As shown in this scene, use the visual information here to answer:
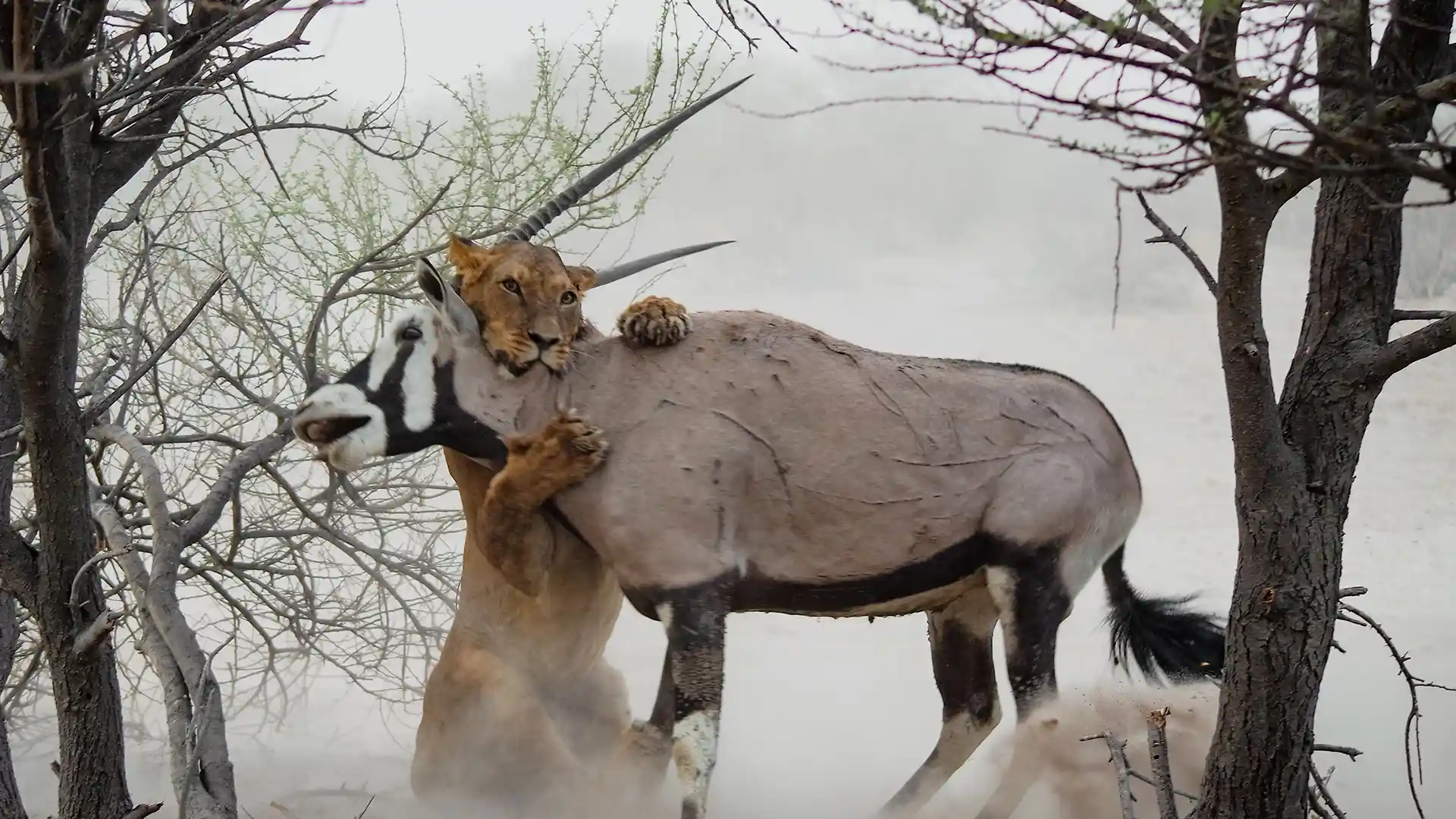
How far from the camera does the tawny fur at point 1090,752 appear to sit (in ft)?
8.70

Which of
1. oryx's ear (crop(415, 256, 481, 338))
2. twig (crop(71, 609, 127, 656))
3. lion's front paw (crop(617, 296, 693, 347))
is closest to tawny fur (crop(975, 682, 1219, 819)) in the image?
lion's front paw (crop(617, 296, 693, 347))

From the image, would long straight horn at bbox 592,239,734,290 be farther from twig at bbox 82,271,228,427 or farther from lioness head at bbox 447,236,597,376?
twig at bbox 82,271,228,427

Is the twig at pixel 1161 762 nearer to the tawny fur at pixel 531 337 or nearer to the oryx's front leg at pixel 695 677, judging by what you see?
the oryx's front leg at pixel 695 677

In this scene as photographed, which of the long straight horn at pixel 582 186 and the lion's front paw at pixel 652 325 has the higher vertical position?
the long straight horn at pixel 582 186

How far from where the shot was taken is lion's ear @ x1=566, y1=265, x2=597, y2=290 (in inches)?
105

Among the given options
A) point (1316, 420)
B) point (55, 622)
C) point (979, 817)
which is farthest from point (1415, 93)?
point (55, 622)

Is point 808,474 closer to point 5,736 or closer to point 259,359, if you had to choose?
point 5,736

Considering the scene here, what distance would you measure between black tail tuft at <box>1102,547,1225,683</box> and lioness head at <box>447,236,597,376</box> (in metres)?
1.25

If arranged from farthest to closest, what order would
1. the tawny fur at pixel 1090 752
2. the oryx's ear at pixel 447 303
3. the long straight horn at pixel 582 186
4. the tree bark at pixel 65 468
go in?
the long straight horn at pixel 582 186, the tawny fur at pixel 1090 752, the oryx's ear at pixel 447 303, the tree bark at pixel 65 468

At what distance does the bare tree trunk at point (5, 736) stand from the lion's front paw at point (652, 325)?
133 centimetres

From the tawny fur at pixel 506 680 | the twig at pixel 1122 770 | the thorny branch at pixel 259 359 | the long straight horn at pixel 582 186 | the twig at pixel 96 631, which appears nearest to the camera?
the twig at pixel 1122 770

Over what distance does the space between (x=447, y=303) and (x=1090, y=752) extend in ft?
5.04

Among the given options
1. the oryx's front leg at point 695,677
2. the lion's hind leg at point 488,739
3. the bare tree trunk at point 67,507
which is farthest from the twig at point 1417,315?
the bare tree trunk at point 67,507

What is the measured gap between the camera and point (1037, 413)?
2664mm
